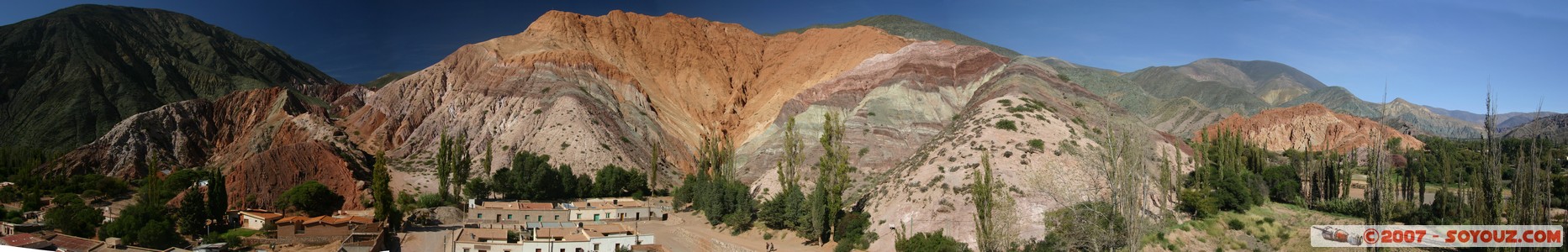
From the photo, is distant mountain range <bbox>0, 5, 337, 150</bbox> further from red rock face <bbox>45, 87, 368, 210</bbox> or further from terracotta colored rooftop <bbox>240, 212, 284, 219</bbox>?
terracotta colored rooftop <bbox>240, 212, 284, 219</bbox>

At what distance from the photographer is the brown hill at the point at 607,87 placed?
71938 millimetres

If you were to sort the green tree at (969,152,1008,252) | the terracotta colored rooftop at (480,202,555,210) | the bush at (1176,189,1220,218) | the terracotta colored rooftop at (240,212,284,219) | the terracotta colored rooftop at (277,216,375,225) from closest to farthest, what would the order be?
the green tree at (969,152,1008,252) → the bush at (1176,189,1220,218) → the terracotta colored rooftop at (277,216,375,225) → the terracotta colored rooftop at (240,212,284,219) → the terracotta colored rooftop at (480,202,555,210)

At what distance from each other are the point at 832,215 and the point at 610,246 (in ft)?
33.4

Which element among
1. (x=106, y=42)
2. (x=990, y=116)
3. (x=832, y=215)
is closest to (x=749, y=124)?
(x=990, y=116)

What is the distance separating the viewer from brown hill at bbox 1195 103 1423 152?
3637 inches

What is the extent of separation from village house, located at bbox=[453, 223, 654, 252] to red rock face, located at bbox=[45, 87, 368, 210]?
56.6 feet

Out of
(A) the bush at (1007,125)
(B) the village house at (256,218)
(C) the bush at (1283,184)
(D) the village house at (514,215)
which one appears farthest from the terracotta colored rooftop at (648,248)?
(C) the bush at (1283,184)

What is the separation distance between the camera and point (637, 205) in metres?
53.4

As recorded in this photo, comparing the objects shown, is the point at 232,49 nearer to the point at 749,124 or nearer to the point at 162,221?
the point at 749,124

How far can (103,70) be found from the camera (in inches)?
4126

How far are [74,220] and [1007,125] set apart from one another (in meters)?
45.6

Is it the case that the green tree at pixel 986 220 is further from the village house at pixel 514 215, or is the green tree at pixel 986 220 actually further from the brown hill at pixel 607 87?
the brown hill at pixel 607 87

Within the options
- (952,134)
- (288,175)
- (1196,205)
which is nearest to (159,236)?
(288,175)

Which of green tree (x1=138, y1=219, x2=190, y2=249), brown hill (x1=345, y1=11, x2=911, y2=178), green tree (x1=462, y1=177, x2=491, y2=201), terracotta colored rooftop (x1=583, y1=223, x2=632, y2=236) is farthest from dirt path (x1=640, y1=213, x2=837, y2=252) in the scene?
green tree (x1=138, y1=219, x2=190, y2=249)
